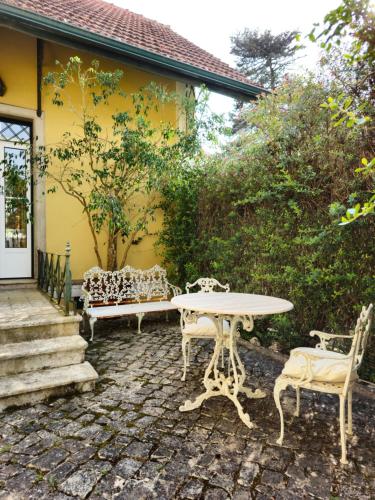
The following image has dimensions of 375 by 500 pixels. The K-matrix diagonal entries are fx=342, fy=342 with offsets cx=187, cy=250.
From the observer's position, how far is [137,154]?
5.31 meters

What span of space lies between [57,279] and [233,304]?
2647 mm

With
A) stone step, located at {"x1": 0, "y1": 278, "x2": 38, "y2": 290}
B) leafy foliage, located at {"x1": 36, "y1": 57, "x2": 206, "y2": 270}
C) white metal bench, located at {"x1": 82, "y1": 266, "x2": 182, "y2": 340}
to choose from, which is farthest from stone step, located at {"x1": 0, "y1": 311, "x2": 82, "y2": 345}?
stone step, located at {"x1": 0, "y1": 278, "x2": 38, "y2": 290}

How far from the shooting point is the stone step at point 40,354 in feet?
10.6

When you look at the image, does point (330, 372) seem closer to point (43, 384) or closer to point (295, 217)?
point (295, 217)

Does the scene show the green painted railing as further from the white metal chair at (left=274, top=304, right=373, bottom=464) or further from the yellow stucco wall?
the white metal chair at (left=274, top=304, right=373, bottom=464)

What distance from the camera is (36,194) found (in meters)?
5.86

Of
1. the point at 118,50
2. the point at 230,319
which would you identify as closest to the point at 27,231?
the point at 118,50

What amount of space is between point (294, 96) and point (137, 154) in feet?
8.02

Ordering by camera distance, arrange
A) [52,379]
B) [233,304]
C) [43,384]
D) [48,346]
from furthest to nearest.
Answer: [48,346]
[52,379]
[43,384]
[233,304]

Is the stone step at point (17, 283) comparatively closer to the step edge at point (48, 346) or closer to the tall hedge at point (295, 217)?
the step edge at point (48, 346)

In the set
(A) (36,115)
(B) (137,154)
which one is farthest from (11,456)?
(A) (36,115)

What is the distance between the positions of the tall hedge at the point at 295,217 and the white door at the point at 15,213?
309 cm

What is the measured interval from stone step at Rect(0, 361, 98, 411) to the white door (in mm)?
2993

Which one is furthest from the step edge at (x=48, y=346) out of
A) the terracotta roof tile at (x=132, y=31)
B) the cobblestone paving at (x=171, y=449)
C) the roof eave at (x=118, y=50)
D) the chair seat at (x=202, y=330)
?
the terracotta roof tile at (x=132, y=31)
